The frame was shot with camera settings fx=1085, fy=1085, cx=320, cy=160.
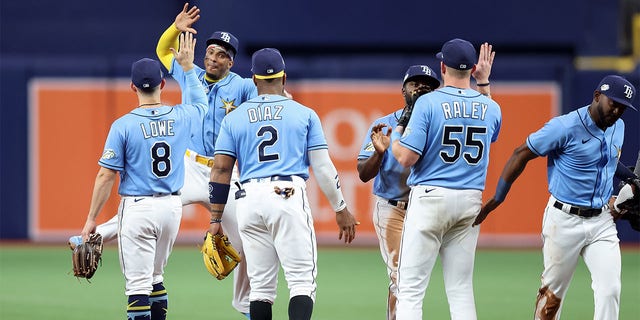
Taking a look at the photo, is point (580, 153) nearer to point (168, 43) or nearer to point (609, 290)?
point (609, 290)

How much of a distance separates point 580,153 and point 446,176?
40.5 inches

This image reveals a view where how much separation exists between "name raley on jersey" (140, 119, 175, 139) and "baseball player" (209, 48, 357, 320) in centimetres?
76

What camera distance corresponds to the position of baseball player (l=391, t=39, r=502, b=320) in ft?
24.2

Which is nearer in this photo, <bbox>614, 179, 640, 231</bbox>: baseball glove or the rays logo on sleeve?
<bbox>614, 179, 640, 231</bbox>: baseball glove

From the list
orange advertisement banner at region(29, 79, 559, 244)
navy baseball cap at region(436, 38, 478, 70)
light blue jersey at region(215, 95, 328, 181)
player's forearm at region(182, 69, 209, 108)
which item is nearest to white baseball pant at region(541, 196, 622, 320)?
navy baseball cap at region(436, 38, 478, 70)

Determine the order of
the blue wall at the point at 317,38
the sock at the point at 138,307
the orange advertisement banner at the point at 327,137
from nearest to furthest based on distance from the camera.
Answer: the sock at the point at 138,307, the orange advertisement banner at the point at 327,137, the blue wall at the point at 317,38

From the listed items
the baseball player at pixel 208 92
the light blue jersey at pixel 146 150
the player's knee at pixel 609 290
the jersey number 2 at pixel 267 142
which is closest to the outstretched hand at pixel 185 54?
the baseball player at pixel 208 92

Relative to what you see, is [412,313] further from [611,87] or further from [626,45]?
[626,45]

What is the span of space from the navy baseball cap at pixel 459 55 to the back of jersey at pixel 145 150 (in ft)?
7.49

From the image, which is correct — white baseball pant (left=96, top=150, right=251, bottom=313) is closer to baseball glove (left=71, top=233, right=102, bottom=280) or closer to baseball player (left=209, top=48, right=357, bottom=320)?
baseball glove (left=71, top=233, right=102, bottom=280)

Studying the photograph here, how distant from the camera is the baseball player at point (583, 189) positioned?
25.0 feet

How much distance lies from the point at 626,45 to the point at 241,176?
13.5 metres

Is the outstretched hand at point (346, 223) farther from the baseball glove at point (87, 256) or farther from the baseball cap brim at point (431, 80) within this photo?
the baseball glove at point (87, 256)

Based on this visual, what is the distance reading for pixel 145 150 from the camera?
8328 mm
